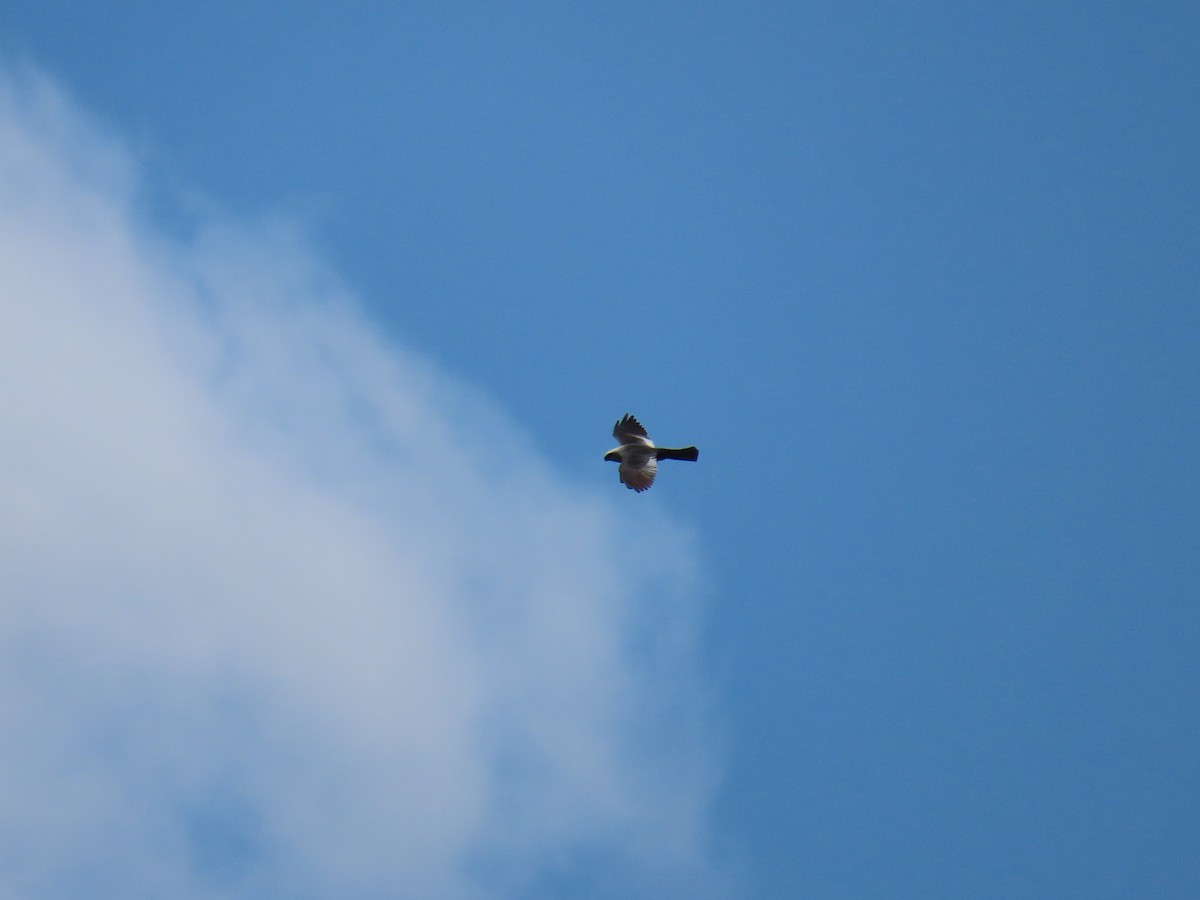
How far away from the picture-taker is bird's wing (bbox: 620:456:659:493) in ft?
135

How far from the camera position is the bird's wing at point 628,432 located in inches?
1660

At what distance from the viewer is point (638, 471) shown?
41.3 meters

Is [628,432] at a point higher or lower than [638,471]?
higher

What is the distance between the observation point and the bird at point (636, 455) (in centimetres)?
4112

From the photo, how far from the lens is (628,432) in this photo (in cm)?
4244

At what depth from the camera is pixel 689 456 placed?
135 ft

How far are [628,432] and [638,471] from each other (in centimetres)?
162

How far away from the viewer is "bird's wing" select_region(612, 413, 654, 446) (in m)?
42.2

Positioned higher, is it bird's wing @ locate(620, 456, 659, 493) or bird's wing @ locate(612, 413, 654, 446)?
bird's wing @ locate(612, 413, 654, 446)

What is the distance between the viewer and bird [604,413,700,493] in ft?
135

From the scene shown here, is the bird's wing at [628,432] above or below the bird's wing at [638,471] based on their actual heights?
above

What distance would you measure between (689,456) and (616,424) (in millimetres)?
2415

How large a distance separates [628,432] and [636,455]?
3.39ft

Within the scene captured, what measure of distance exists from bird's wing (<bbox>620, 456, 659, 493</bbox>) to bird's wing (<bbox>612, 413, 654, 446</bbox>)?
674mm
